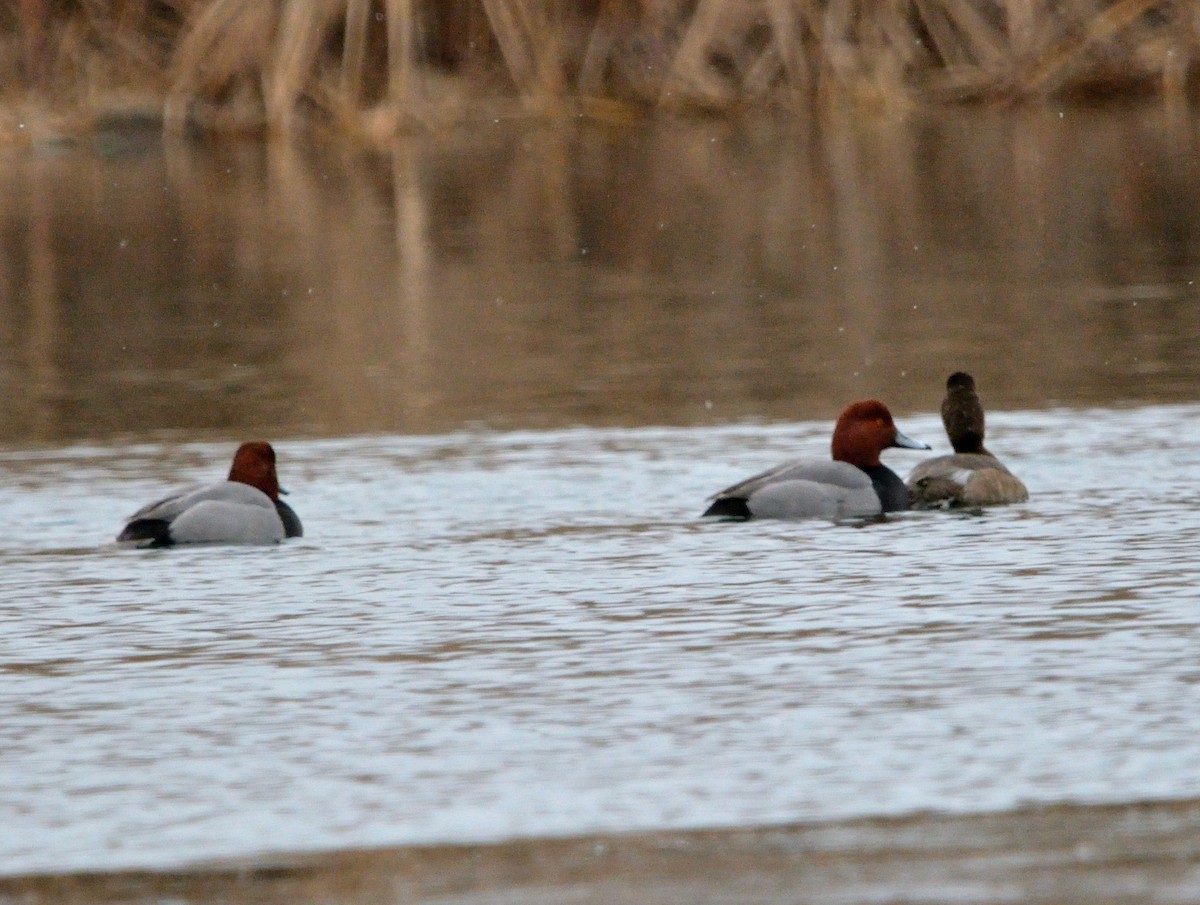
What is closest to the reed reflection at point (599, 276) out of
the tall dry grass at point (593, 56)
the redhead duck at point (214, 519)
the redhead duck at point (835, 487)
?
the tall dry grass at point (593, 56)

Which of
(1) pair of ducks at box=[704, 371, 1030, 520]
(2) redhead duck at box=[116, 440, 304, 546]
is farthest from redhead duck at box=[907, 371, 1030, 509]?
(2) redhead duck at box=[116, 440, 304, 546]

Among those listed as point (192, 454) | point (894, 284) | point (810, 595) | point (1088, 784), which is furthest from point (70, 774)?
point (894, 284)

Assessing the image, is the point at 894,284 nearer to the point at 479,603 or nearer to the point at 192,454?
the point at 192,454

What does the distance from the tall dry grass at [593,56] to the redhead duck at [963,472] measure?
16.3 m

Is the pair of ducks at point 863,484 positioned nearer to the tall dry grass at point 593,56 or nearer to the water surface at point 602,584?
the water surface at point 602,584

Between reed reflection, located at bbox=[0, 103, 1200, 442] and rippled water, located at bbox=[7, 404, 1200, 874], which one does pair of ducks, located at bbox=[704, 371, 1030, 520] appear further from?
reed reflection, located at bbox=[0, 103, 1200, 442]

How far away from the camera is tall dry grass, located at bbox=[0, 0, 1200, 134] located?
26.5m

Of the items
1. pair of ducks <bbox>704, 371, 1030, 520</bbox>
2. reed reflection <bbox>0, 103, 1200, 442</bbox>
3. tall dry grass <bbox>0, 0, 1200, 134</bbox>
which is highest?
tall dry grass <bbox>0, 0, 1200, 134</bbox>

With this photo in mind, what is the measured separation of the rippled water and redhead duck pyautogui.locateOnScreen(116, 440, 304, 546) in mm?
80

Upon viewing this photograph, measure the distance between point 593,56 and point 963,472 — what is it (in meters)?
19.5

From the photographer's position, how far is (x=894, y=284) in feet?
54.5

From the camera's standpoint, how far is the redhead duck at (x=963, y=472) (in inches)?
366

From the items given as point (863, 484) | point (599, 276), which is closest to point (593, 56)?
point (599, 276)

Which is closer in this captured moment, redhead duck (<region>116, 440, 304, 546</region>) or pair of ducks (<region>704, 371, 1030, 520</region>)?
redhead duck (<region>116, 440, 304, 546</region>)
